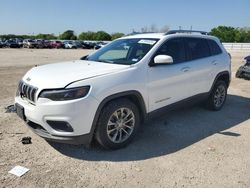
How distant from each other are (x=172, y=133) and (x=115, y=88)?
1.66 meters

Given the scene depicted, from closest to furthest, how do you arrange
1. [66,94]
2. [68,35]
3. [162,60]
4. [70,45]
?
[66,94]
[162,60]
[70,45]
[68,35]

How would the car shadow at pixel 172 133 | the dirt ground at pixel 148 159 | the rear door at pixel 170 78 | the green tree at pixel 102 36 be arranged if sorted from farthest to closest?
the green tree at pixel 102 36 → the rear door at pixel 170 78 → the car shadow at pixel 172 133 → the dirt ground at pixel 148 159

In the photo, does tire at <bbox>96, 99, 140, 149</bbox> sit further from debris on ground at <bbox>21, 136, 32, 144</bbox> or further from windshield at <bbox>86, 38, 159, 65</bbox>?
debris on ground at <bbox>21, 136, 32, 144</bbox>

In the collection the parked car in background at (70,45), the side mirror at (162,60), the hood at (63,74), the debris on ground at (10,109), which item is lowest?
the debris on ground at (10,109)

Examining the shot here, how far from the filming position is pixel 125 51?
17.2 feet

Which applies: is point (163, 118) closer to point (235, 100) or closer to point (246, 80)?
point (235, 100)

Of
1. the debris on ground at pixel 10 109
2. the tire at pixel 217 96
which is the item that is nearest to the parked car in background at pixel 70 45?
the debris on ground at pixel 10 109

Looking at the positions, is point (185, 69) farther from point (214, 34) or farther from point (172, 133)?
point (214, 34)

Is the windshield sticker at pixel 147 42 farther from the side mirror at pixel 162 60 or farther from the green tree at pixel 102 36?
the green tree at pixel 102 36

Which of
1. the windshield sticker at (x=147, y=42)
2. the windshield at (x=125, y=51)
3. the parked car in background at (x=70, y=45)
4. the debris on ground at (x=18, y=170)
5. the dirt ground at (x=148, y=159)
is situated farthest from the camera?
the parked car in background at (x=70, y=45)

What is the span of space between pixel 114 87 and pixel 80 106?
1.96 feet

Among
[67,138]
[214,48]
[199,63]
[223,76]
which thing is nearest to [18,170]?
[67,138]

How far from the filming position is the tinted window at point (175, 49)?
4887mm

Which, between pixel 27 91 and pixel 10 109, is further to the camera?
pixel 10 109
